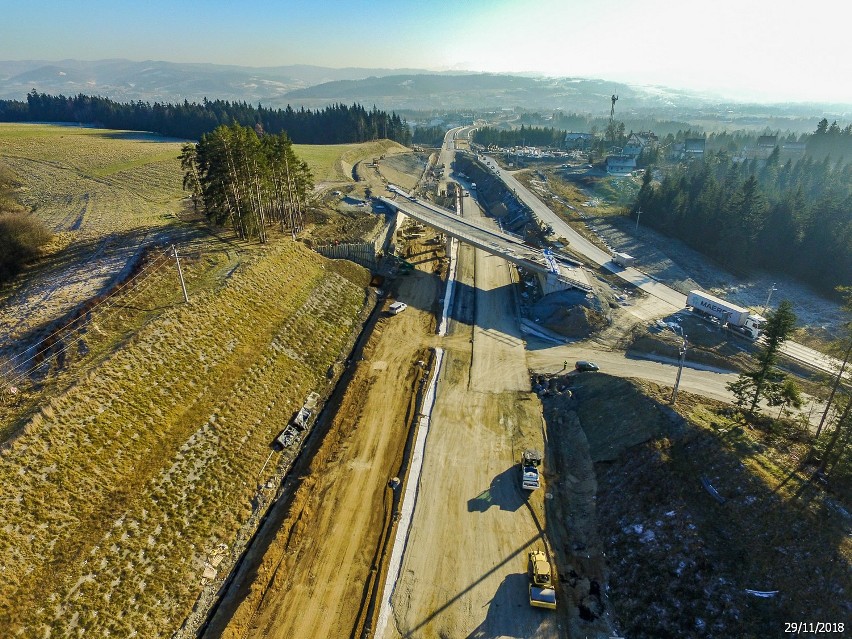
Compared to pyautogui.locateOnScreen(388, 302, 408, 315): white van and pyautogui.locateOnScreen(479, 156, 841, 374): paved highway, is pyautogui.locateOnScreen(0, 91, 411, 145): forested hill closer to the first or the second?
pyautogui.locateOnScreen(479, 156, 841, 374): paved highway

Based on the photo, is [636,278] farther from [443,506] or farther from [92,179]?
[92,179]

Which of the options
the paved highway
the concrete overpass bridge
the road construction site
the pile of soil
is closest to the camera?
the road construction site

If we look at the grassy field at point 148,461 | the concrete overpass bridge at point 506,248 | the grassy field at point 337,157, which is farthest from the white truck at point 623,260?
the grassy field at point 337,157

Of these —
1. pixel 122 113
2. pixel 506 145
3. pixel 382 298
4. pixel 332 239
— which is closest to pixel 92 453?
pixel 382 298

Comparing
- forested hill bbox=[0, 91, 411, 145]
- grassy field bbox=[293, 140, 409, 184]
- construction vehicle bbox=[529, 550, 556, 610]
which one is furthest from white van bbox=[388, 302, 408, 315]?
forested hill bbox=[0, 91, 411, 145]

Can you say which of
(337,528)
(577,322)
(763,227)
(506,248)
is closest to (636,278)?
(577,322)

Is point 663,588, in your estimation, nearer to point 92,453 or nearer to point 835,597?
point 835,597

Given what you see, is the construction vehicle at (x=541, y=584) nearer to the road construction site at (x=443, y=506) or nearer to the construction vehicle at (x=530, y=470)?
the road construction site at (x=443, y=506)
